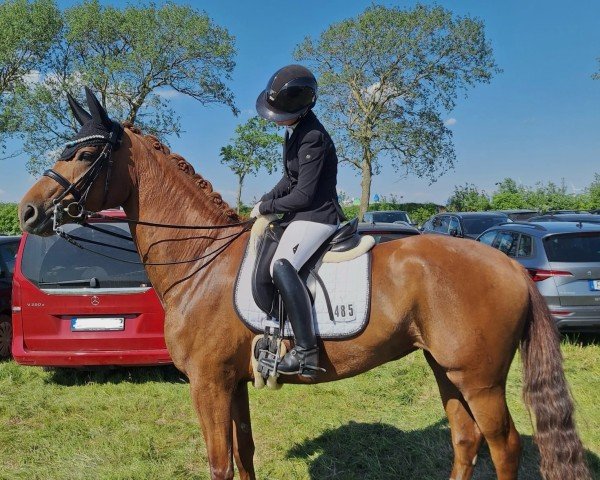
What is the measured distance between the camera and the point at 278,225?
10.2 ft

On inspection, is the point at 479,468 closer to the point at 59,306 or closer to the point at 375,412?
the point at 375,412

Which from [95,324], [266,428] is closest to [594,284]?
[266,428]

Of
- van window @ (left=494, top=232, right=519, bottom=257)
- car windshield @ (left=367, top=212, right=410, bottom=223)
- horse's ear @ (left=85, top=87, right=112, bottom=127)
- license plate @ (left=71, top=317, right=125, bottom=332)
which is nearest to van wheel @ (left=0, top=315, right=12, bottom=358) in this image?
license plate @ (left=71, top=317, right=125, bottom=332)

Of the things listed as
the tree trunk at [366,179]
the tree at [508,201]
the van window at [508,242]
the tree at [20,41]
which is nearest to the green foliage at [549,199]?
the tree at [508,201]

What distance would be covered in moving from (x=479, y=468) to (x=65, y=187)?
3.81 meters

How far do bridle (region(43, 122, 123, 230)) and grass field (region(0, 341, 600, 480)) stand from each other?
7.21ft

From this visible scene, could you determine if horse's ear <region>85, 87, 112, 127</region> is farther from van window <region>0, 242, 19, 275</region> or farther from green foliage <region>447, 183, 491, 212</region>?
green foliage <region>447, 183, 491, 212</region>

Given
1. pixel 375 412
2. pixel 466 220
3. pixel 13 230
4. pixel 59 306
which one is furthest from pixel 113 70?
pixel 375 412

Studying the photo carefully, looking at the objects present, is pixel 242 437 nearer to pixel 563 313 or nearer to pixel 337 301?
pixel 337 301

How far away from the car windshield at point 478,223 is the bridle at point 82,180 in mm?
13088

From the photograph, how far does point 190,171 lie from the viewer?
3.34 metres

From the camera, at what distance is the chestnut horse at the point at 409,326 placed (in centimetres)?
284

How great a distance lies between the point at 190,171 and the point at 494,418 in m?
2.52

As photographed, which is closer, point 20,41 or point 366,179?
point 20,41
